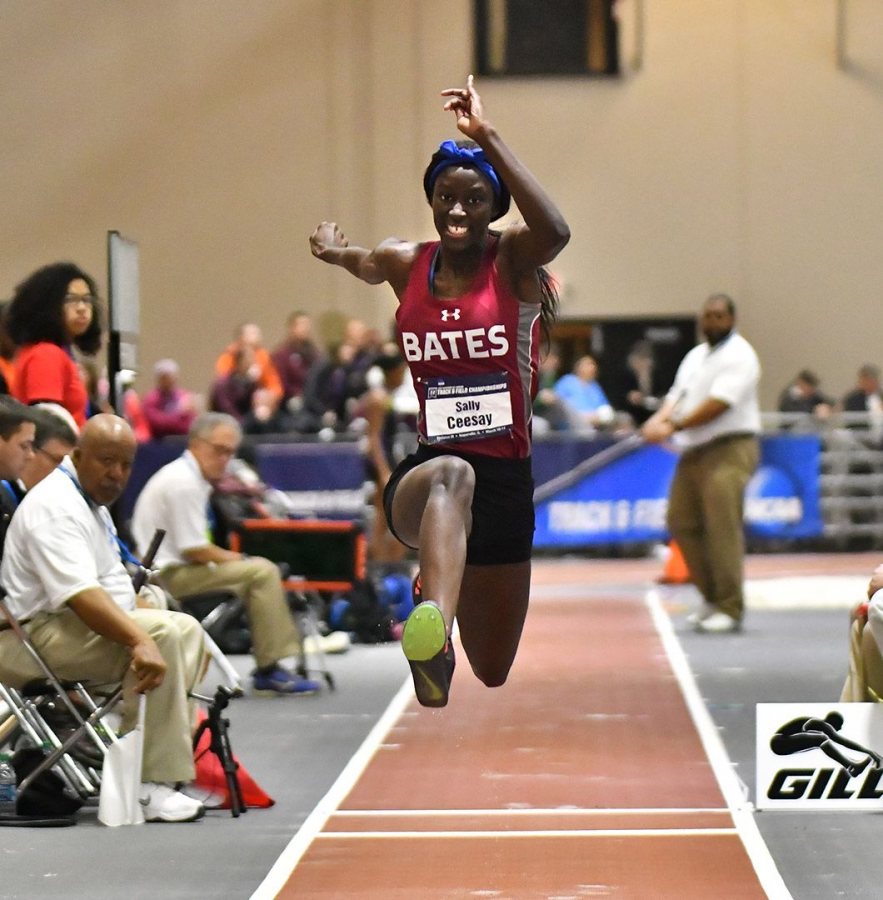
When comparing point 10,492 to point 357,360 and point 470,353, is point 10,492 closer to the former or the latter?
point 470,353

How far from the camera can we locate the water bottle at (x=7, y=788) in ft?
21.1

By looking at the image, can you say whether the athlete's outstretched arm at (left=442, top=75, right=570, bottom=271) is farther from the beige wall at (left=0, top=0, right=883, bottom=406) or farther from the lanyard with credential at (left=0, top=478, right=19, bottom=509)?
the beige wall at (left=0, top=0, right=883, bottom=406)

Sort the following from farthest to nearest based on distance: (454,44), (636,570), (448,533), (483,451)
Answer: (454,44), (636,570), (483,451), (448,533)

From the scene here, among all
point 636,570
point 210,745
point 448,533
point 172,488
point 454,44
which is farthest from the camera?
point 454,44

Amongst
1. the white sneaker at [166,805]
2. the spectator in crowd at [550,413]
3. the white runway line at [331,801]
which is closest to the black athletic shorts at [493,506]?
the white runway line at [331,801]

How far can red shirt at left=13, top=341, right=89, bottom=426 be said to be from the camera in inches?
299

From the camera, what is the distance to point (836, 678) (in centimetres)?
923

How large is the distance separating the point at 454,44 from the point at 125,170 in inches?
147

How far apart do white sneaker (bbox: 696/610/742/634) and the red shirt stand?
4.85 m

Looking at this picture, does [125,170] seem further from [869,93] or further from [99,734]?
[99,734]

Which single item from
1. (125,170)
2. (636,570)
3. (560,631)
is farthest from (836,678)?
(125,170)

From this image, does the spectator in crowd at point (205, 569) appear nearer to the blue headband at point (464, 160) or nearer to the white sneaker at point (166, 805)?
the white sneaker at point (166, 805)

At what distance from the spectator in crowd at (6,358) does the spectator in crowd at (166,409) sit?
763 centimetres

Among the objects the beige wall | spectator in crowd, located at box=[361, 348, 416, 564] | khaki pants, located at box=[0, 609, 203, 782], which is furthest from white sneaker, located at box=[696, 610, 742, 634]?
the beige wall
